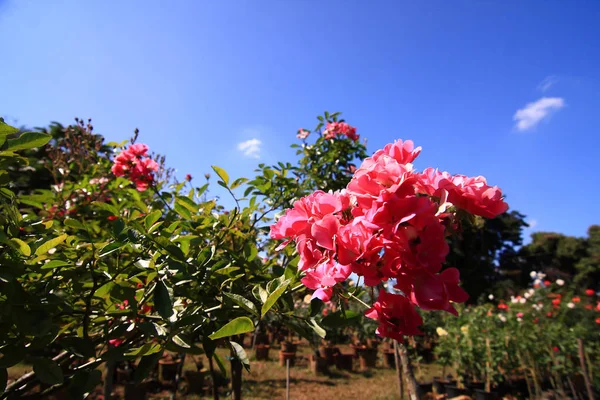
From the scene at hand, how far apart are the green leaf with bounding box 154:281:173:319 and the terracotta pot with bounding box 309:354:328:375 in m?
6.39

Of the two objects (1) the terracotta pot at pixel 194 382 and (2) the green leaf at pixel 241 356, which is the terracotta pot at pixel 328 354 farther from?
(2) the green leaf at pixel 241 356

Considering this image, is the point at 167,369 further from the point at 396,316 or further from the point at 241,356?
the point at 396,316

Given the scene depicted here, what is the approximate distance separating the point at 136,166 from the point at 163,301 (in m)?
1.56

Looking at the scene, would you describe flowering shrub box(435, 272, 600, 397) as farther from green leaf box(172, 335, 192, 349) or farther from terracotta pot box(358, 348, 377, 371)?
green leaf box(172, 335, 192, 349)

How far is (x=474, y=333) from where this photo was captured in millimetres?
5648

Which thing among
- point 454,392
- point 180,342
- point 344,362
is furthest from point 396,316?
point 344,362

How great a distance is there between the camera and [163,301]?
2.75 ft

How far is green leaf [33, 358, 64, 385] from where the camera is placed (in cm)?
77

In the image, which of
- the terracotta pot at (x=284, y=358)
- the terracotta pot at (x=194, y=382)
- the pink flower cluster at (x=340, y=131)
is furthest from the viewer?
the terracotta pot at (x=284, y=358)

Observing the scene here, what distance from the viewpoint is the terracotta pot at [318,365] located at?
6.62m

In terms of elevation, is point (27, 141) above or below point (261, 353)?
above

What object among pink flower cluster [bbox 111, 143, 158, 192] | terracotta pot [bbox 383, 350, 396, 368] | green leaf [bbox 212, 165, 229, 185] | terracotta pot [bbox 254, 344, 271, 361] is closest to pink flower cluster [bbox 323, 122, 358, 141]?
pink flower cluster [bbox 111, 143, 158, 192]

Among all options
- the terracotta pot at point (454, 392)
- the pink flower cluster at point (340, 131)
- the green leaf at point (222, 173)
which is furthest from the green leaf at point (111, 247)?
the terracotta pot at point (454, 392)

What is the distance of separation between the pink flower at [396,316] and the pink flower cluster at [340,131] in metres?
3.20
